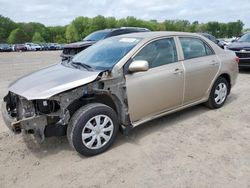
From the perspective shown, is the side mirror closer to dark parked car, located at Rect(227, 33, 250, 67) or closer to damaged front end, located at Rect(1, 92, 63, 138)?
damaged front end, located at Rect(1, 92, 63, 138)

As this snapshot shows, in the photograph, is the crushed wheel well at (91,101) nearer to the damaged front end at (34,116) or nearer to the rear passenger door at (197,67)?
the damaged front end at (34,116)

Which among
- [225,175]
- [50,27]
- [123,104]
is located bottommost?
[225,175]

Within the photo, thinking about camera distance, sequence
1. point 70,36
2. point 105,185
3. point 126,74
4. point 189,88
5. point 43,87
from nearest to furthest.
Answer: point 105,185 → point 43,87 → point 126,74 → point 189,88 → point 70,36

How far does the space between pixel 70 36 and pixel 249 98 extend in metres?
94.6

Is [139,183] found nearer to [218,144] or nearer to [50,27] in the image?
[218,144]

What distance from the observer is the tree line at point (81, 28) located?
94.1m

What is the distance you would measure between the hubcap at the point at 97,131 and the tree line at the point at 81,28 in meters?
83.9

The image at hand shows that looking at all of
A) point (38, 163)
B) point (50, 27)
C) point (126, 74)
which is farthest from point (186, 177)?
point (50, 27)

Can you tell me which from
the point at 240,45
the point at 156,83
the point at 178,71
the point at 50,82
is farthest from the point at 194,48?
the point at 240,45

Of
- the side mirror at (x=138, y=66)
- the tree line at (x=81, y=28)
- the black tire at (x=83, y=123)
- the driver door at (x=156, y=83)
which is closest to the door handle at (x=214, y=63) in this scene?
the driver door at (x=156, y=83)

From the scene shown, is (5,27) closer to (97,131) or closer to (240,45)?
(240,45)

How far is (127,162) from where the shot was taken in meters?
3.60

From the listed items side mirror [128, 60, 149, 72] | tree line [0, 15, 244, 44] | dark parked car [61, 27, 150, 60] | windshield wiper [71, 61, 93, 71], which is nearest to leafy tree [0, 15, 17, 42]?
tree line [0, 15, 244, 44]

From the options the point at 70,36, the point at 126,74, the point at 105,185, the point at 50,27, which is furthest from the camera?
the point at 50,27
